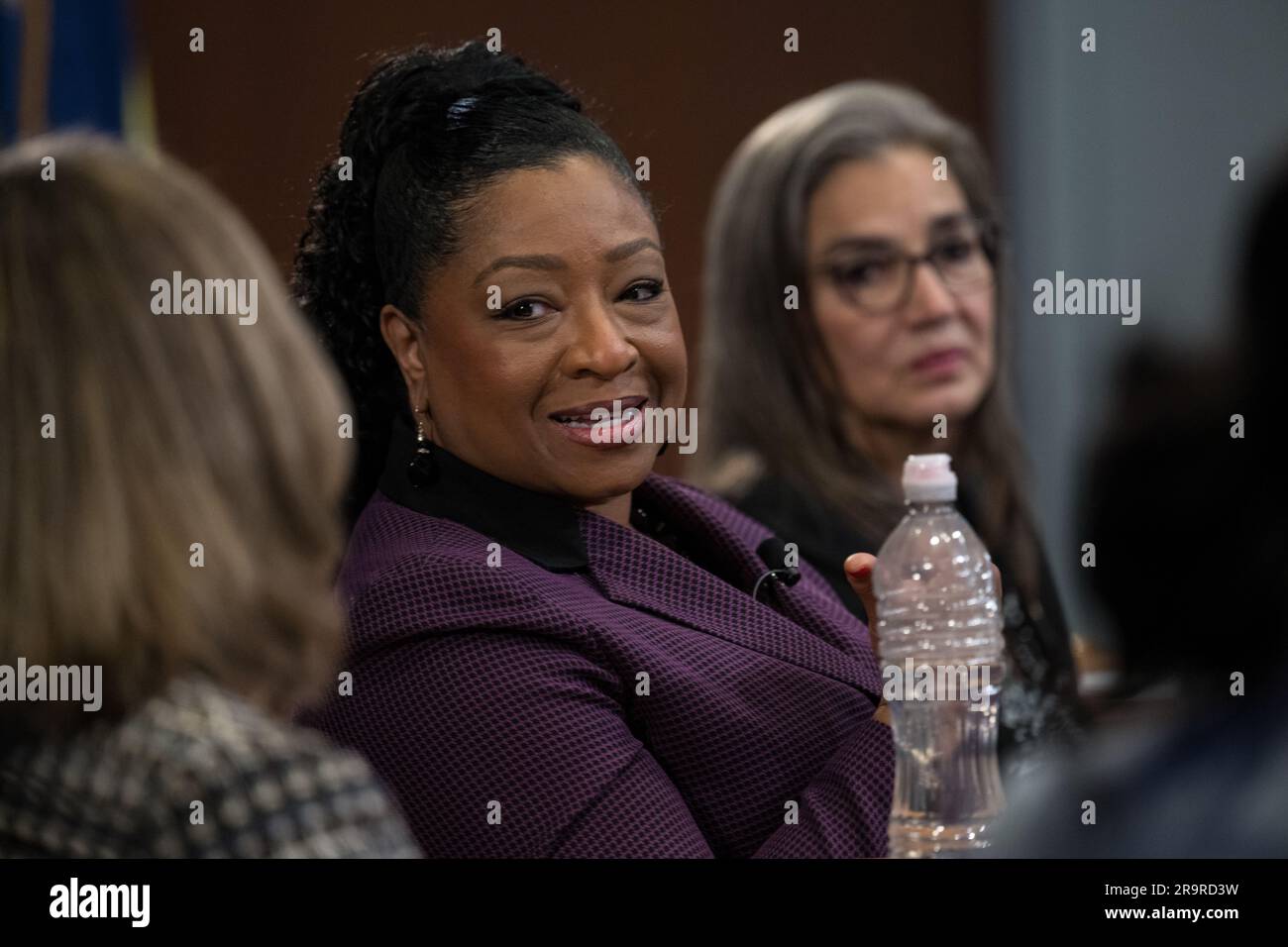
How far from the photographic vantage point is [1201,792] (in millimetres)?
873

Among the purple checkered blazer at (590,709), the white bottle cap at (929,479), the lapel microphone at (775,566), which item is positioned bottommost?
the purple checkered blazer at (590,709)

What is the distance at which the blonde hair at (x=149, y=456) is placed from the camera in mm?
1430

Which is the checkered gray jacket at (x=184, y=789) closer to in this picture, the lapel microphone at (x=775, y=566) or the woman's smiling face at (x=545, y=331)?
the woman's smiling face at (x=545, y=331)

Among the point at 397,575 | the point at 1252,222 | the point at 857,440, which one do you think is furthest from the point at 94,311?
the point at 857,440

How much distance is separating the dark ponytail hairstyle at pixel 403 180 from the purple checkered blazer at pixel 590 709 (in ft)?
0.69

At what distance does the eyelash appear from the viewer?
87.0 inches

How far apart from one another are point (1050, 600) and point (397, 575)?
4.50 feet

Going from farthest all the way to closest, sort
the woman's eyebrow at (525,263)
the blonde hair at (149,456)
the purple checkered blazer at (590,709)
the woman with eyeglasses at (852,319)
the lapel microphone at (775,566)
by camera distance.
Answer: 1. the woman with eyeglasses at (852,319)
2. the lapel microphone at (775,566)
3. the woman's eyebrow at (525,263)
4. the purple checkered blazer at (590,709)
5. the blonde hair at (149,456)

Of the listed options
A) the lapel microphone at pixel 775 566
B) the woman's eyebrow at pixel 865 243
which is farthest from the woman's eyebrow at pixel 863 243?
the lapel microphone at pixel 775 566

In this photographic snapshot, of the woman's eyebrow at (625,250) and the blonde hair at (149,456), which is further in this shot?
the woman's eyebrow at (625,250)

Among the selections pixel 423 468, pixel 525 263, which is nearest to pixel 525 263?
pixel 525 263

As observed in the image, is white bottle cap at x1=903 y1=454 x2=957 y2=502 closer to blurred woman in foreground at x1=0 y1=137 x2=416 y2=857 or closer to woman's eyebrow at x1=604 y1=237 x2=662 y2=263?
woman's eyebrow at x1=604 y1=237 x2=662 y2=263

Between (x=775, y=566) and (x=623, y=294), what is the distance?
1.56ft

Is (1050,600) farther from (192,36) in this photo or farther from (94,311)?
(94,311)
